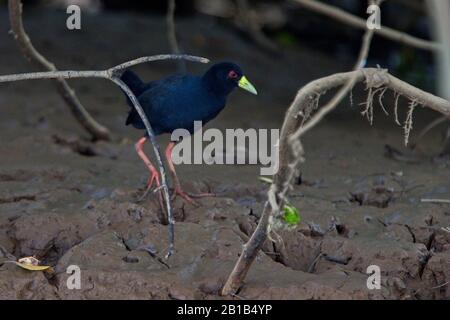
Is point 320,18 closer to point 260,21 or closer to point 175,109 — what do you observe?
point 260,21

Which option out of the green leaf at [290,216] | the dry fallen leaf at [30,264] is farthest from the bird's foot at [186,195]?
the dry fallen leaf at [30,264]

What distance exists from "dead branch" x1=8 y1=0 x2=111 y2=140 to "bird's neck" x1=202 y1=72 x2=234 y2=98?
132 cm

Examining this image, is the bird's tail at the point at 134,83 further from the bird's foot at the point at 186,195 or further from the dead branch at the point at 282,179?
the dead branch at the point at 282,179

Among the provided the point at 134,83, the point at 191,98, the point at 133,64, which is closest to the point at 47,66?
the point at 134,83

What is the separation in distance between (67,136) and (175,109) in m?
1.69

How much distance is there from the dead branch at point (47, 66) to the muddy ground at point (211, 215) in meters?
0.12

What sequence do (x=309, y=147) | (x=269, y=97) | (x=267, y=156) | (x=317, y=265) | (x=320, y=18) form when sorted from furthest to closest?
1. (x=320, y=18)
2. (x=269, y=97)
3. (x=309, y=147)
4. (x=267, y=156)
5. (x=317, y=265)

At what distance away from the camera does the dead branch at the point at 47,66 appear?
5.46 meters

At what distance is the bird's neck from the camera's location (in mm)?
4938

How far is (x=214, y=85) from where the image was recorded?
4941mm

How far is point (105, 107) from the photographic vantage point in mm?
7453

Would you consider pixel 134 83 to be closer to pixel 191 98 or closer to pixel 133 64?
pixel 191 98

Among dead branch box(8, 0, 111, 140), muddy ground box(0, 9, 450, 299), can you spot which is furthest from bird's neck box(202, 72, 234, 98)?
dead branch box(8, 0, 111, 140)
